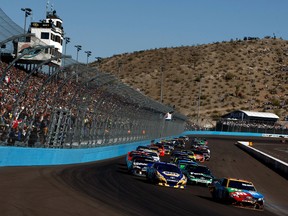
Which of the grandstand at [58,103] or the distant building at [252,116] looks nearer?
the grandstand at [58,103]

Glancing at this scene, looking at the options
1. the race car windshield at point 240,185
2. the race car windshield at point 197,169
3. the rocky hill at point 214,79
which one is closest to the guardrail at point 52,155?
the race car windshield at point 197,169

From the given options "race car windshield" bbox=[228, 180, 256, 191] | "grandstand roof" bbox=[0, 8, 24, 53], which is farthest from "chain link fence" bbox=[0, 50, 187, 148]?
"race car windshield" bbox=[228, 180, 256, 191]

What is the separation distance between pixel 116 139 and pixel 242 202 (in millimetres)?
25721

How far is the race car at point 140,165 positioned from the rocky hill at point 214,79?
114377 mm

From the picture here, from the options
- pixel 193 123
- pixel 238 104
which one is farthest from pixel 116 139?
pixel 238 104

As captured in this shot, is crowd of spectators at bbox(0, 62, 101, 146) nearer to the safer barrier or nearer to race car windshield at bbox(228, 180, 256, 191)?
race car windshield at bbox(228, 180, 256, 191)

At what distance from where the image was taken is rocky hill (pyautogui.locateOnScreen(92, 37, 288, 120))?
16088cm

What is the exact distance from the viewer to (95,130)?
40750 mm

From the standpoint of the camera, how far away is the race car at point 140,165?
112 ft

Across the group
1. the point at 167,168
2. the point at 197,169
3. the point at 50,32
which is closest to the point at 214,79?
the point at 50,32

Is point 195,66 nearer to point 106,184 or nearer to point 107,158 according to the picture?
point 107,158

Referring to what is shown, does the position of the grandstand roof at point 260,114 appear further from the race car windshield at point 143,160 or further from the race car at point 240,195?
the race car at point 240,195

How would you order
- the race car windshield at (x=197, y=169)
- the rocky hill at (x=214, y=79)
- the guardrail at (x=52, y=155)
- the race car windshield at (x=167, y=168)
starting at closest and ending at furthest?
the guardrail at (x=52, y=155) < the race car windshield at (x=167, y=168) < the race car windshield at (x=197, y=169) < the rocky hill at (x=214, y=79)

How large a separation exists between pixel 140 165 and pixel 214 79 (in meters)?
142
